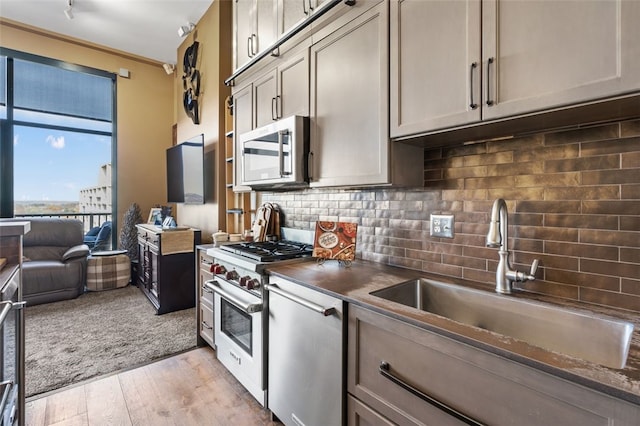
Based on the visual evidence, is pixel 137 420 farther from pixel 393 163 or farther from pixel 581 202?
pixel 581 202

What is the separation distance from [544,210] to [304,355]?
3.95 ft

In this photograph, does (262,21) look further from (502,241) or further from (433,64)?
(502,241)

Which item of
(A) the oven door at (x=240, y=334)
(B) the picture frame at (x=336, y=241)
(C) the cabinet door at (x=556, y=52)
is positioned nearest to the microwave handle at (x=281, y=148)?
(B) the picture frame at (x=336, y=241)

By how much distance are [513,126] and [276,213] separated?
1847mm

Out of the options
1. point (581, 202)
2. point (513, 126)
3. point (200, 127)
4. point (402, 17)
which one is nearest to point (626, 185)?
point (581, 202)

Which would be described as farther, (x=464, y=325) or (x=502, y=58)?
(x=502, y=58)

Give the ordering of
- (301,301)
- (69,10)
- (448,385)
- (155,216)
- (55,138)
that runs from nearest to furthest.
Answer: (448,385) < (301,301) < (69,10) < (155,216) < (55,138)

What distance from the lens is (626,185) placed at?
3.48 ft

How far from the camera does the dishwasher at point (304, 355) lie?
1287mm

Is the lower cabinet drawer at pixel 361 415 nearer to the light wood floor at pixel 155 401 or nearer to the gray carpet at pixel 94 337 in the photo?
the light wood floor at pixel 155 401

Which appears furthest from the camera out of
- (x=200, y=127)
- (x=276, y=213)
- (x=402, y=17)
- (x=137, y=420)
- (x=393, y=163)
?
(x=200, y=127)

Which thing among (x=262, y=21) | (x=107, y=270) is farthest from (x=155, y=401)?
(x=107, y=270)

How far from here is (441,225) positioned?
1564 millimetres

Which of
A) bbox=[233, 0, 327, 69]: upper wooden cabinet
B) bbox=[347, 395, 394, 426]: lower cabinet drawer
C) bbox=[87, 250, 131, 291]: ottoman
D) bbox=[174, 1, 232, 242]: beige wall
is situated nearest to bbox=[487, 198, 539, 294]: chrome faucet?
bbox=[347, 395, 394, 426]: lower cabinet drawer
